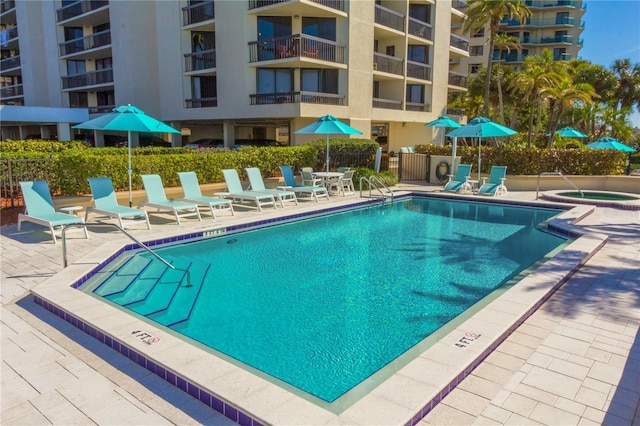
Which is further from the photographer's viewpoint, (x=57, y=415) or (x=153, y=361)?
(x=153, y=361)

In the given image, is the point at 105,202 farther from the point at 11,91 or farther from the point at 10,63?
the point at 11,91

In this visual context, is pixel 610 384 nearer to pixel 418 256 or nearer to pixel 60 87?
pixel 418 256

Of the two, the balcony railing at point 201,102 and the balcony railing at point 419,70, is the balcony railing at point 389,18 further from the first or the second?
the balcony railing at point 201,102

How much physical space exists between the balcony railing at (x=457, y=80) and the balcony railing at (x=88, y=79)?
24.9 m

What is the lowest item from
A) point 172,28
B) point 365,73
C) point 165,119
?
point 165,119

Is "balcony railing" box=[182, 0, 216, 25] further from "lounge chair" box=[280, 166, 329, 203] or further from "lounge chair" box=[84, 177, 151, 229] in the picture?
"lounge chair" box=[84, 177, 151, 229]

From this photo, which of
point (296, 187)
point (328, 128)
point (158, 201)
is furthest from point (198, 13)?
point (158, 201)

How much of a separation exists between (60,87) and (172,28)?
16.1 m

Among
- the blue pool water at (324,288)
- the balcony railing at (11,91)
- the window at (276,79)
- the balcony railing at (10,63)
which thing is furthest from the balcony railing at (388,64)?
the balcony railing at (11,91)

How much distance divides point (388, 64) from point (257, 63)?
849 cm

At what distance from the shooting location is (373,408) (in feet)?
11.8

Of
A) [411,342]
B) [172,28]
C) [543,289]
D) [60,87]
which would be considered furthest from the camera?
[60,87]

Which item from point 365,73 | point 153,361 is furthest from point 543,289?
point 365,73

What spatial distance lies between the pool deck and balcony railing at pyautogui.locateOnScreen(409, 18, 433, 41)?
26.0 meters
